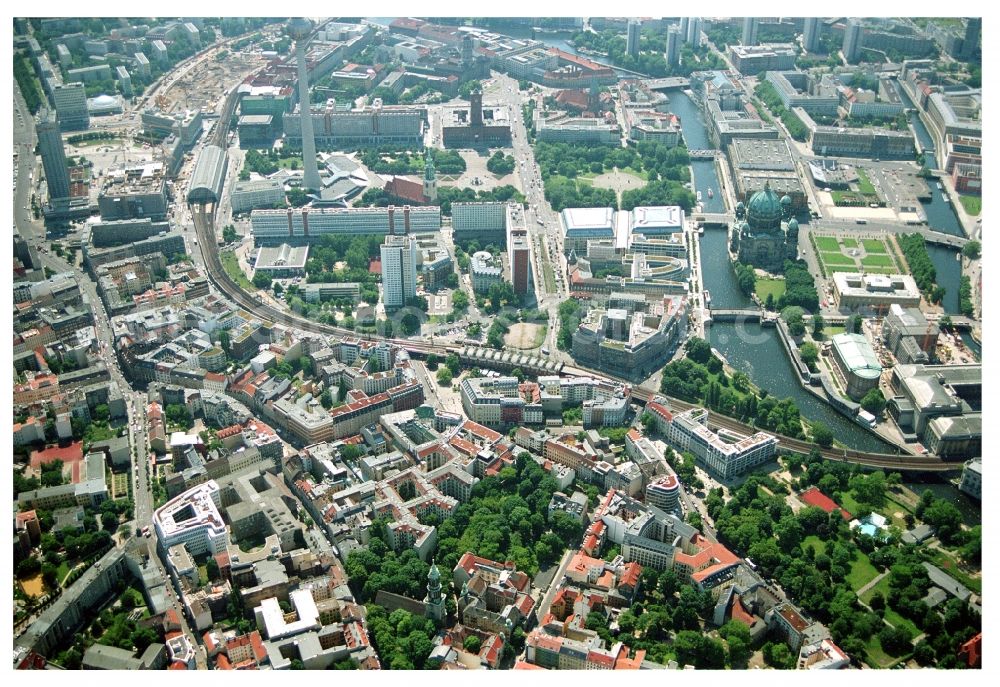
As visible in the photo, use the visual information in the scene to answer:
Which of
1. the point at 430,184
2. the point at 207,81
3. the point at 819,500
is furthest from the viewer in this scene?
the point at 207,81

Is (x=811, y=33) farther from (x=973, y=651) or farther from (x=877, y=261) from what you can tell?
(x=973, y=651)

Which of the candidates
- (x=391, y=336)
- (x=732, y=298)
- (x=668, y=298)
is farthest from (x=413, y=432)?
(x=732, y=298)

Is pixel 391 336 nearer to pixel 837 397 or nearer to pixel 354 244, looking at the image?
pixel 354 244

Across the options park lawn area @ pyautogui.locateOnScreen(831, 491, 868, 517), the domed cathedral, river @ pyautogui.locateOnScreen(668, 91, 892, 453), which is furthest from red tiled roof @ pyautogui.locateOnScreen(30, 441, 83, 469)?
the domed cathedral

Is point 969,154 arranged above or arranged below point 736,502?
above

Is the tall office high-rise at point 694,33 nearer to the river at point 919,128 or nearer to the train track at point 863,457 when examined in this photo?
the river at point 919,128

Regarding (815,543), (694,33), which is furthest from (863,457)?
(694,33)

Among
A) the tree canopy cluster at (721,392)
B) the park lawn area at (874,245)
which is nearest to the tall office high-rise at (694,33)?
the park lawn area at (874,245)
